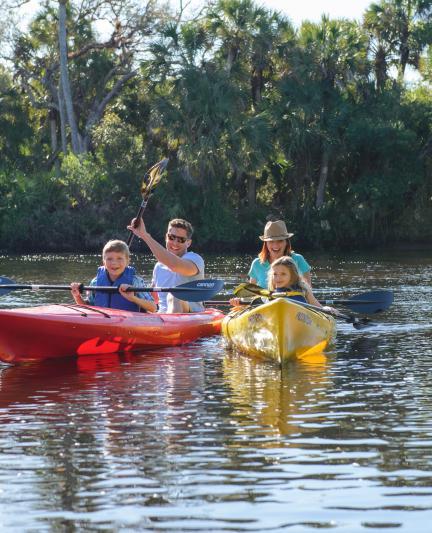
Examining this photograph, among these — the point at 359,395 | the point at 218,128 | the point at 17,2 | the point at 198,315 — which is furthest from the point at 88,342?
the point at 17,2

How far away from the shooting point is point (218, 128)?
1452 inches

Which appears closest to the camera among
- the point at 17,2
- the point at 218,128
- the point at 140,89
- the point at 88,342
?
the point at 88,342

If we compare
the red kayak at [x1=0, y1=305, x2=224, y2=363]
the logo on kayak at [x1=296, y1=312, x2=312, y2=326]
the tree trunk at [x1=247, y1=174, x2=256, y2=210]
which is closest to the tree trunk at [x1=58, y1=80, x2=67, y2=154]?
the tree trunk at [x1=247, y1=174, x2=256, y2=210]

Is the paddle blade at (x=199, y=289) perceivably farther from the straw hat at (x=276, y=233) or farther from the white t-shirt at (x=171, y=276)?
the straw hat at (x=276, y=233)

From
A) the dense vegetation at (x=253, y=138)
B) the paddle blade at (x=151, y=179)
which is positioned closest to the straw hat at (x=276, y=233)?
the paddle blade at (x=151, y=179)

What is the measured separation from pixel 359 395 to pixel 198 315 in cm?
415

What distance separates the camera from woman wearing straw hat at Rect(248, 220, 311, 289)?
11625 millimetres

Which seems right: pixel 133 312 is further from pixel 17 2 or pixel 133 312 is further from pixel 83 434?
pixel 17 2

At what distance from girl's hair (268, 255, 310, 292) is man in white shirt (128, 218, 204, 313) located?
3.28 ft

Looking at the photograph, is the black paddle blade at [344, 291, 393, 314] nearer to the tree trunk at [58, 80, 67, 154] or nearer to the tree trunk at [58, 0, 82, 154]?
the tree trunk at [58, 0, 82, 154]

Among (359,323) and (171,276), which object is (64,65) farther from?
(171,276)

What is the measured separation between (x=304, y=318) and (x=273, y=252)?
133 centimetres

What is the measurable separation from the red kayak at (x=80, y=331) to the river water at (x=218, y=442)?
0.56 ft

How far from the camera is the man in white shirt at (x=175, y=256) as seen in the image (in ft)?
37.5
